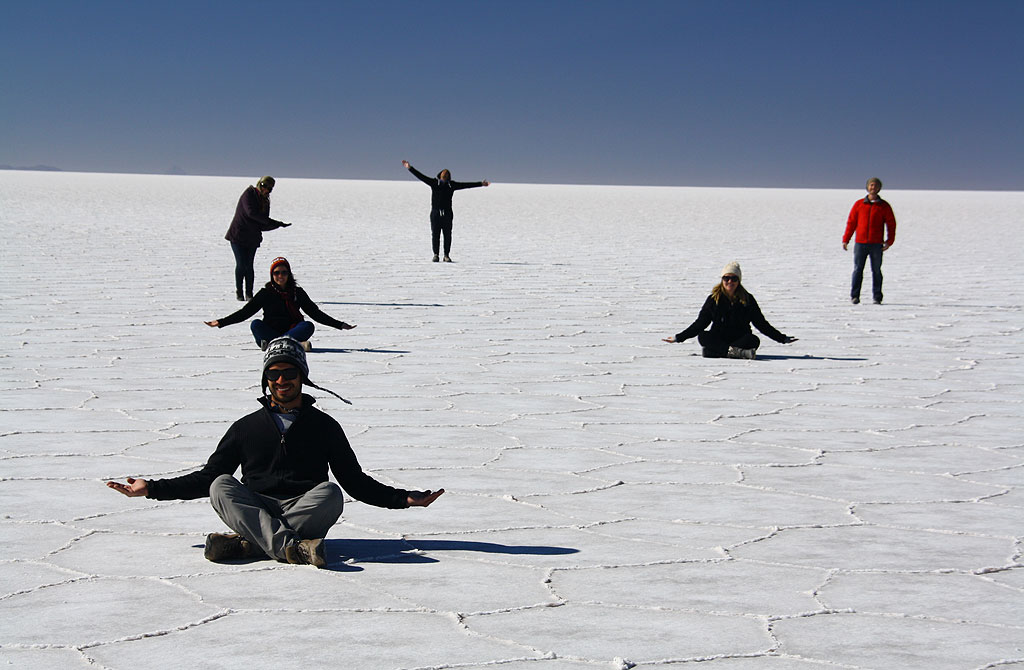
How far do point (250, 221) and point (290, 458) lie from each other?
7749mm

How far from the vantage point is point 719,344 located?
8.91m

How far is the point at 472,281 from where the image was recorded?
49.2 feet

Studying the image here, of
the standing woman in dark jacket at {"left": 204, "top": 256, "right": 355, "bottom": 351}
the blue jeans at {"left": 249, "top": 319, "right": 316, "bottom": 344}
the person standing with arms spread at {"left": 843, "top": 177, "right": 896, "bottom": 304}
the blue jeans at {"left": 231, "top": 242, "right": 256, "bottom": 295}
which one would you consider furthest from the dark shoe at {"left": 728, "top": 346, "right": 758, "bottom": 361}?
the blue jeans at {"left": 231, "top": 242, "right": 256, "bottom": 295}

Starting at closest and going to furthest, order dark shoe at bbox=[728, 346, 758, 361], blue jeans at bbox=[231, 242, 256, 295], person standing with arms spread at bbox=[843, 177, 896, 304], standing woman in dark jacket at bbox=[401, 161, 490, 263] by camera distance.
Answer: dark shoe at bbox=[728, 346, 758, 361] < blue jeans at bbox=[231, 242, 256, 295] < person standing with arms spread at bbox=[843, 177, 896, 304] < standing woman in dark jacket at bbox=[401, 161, 490, 263]

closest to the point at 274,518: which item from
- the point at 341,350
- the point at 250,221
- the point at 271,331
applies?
the point at 271,331

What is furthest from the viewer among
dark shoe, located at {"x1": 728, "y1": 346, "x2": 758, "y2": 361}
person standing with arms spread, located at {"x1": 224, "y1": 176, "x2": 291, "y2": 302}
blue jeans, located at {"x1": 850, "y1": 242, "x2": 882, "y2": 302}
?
blue jeans, located at {"x1": 850, "y1": 242, "x2": 882, "y2": 302}

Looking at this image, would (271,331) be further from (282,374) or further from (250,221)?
(282,374)

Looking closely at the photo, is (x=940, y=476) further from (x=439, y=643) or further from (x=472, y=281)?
(x=472, y=281)

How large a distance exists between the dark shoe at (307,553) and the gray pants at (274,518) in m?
0.02

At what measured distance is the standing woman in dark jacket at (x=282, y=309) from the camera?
852 cm

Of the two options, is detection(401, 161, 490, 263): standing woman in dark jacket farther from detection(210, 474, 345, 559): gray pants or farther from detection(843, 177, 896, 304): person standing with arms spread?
detection(210, 474, 345, 559): gray pants

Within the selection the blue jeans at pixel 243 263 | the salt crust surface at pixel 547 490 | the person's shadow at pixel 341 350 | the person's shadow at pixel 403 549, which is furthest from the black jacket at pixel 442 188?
the person's shadow at pixel 403 549

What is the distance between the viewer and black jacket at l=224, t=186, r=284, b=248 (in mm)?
11320

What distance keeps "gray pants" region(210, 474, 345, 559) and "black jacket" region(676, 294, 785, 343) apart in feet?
17.0
